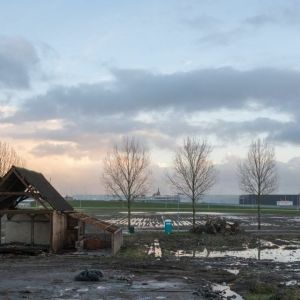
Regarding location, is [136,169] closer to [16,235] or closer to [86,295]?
[16,235]

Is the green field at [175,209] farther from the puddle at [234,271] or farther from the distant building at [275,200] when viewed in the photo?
the puddle at [234,271]

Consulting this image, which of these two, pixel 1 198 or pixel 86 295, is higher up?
pixel 1 198

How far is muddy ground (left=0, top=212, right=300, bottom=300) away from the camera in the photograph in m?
15.9

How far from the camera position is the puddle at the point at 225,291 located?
50.5ft

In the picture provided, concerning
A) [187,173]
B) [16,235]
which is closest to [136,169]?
[187,173]

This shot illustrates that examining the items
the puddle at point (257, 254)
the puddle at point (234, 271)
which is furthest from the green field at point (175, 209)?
the puddle at point (234, 271)

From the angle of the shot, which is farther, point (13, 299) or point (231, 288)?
point (231, 288)

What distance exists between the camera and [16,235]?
3092 cm

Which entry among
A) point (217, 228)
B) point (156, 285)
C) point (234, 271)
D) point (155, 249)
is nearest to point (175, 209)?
point (217, 228)

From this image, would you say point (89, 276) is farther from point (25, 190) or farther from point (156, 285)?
point (25, 190)

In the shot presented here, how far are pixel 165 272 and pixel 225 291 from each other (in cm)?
425

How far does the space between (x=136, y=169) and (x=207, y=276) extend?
2750 cm

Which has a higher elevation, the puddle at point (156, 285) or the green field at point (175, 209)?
the green field at point (175, 209)

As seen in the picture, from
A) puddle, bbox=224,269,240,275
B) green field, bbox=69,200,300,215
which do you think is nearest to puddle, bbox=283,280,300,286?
puddle, bbox=224,269,240,275
